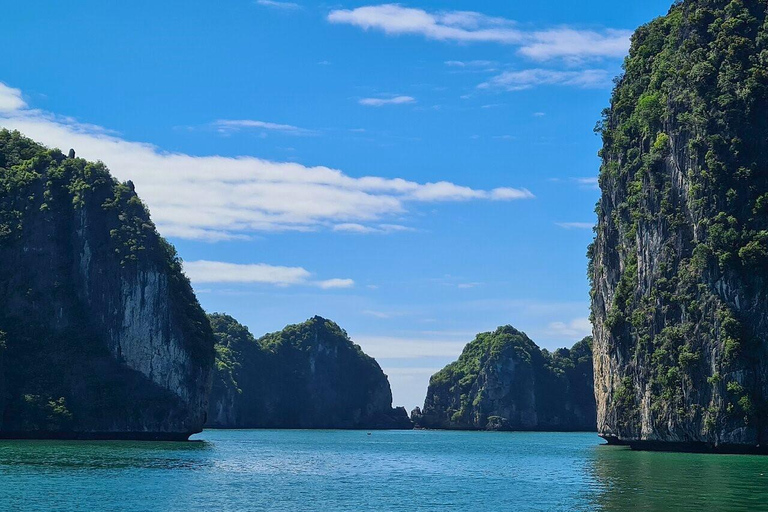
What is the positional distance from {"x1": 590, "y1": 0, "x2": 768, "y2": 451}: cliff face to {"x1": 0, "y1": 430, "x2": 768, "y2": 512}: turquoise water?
484cm

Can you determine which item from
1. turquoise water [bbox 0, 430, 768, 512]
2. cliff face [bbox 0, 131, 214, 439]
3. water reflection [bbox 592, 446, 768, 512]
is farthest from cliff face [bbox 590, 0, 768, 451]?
cliff face [bbox 0, 131, 214, 439]

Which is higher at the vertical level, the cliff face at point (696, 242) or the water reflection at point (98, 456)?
the cliff face at point (696, 242)

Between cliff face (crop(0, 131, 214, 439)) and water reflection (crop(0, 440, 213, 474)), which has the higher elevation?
cliff face (crop(0, 131, 214, 439))

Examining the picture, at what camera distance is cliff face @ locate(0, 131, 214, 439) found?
10406 centimetres

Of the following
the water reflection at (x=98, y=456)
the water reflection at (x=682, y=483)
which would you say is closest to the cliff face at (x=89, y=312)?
the water reflection at (x=98, y=456)

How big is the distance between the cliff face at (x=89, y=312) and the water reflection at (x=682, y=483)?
55892 millimetres

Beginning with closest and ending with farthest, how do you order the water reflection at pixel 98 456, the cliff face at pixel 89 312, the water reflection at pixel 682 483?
the water reflection at pixel 682 483, the water reflection at pixel 98 456, the cliff face at pixel 89 312

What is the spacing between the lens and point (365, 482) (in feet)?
186

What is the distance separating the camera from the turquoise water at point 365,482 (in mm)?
43531

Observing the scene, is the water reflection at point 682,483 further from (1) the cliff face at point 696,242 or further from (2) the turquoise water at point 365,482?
(1) the cliff face at point 696,242

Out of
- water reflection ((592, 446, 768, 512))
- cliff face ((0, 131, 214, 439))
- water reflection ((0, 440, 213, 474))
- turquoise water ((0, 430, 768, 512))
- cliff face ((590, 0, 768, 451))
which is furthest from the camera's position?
cliff face ((0, 131, 214, 439))

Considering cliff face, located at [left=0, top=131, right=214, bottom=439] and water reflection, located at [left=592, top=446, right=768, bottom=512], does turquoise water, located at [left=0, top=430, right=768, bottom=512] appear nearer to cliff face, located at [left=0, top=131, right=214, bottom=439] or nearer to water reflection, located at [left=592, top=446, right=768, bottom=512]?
water reflection, located at [left=592, top=446, right=768, bottom=512]

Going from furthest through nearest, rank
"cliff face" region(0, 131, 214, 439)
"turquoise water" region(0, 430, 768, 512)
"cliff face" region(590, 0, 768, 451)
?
"cliff face" region(0, 131, 214, 439) < "cliff face" region(590, 0, 768, 451) < "turquoise water" region(0, 430, 768, 512)

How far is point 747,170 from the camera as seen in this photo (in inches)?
2908
